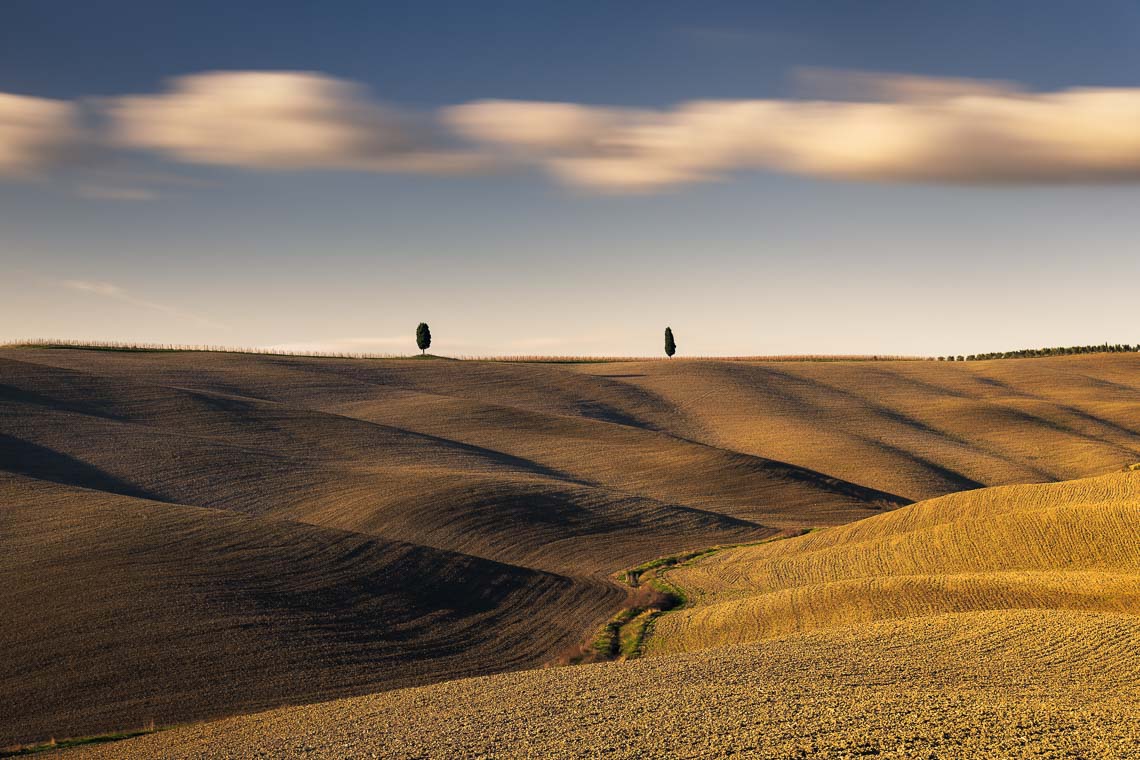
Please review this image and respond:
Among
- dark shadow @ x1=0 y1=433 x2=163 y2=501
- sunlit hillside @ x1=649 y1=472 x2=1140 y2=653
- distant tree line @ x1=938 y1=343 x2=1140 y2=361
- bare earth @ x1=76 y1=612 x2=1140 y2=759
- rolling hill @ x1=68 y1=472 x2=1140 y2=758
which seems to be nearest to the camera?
bare earth @ x1=76 y1=612 x2=1140 y2=759

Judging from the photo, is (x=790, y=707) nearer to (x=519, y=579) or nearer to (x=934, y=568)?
(x=519, y=579)

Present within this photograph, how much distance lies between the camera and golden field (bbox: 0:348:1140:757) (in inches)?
862

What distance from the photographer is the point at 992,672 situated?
80.0 ft

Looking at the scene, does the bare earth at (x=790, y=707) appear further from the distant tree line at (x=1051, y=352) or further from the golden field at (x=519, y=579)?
the distant tree line at (x=1051, y=352)

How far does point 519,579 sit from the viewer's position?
1731 inches

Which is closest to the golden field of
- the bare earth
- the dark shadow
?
the bare earth

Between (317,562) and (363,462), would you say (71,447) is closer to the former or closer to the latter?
(363,462)

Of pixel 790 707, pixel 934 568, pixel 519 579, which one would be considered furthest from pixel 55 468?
pixel 790 707

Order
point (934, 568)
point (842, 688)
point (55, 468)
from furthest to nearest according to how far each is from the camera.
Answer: point (55, 468), point (934, 568), point (842, 688)

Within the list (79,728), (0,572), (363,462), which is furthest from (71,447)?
(79,728)

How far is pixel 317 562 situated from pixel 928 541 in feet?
84.1

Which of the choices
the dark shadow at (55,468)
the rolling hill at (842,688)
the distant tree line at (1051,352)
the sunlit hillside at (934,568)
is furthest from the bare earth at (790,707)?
the distant tree line at (1051,352)

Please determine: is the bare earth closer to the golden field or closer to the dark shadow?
the golden field

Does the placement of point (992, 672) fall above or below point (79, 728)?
above
